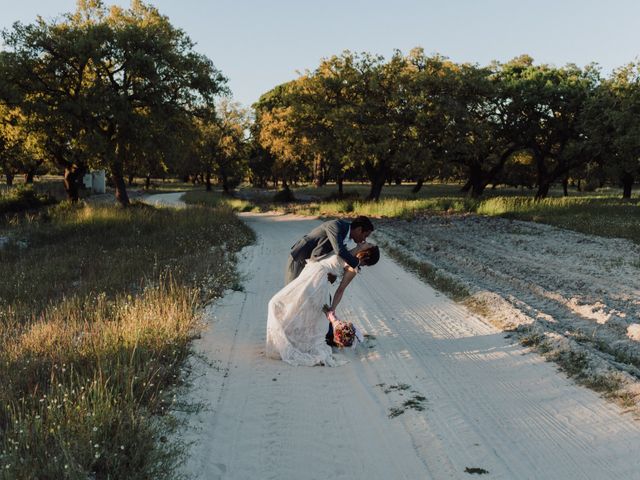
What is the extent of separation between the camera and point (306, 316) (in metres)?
5.95

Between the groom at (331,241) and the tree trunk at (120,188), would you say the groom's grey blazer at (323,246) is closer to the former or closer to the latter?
the groom at (331,241)

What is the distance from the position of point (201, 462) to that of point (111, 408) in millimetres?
837

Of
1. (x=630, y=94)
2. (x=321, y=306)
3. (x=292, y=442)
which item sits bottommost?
(x=292, y=442)

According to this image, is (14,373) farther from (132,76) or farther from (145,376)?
(132,76)

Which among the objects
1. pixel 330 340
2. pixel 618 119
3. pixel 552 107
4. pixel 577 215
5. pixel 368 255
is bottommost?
pixel 330 340

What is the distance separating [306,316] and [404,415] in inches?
71.2

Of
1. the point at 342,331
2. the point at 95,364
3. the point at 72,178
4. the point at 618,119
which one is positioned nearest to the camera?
the point at 95,364

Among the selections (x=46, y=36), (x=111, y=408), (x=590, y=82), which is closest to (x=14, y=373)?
(x=111, y=408)

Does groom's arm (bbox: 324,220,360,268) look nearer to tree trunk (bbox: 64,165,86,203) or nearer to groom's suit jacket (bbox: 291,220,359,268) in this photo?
groom's suit jacket (bbox: 291,220,359,268)

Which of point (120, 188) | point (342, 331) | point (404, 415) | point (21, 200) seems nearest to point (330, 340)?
point (342, 331)

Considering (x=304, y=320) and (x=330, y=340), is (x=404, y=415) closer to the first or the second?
(x=304, y=320)

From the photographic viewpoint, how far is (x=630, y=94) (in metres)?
25.6

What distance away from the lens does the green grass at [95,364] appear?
3.42 meters

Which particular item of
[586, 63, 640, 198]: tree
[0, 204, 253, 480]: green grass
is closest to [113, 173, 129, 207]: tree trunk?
[0, 204, 253, 480]: green grass
